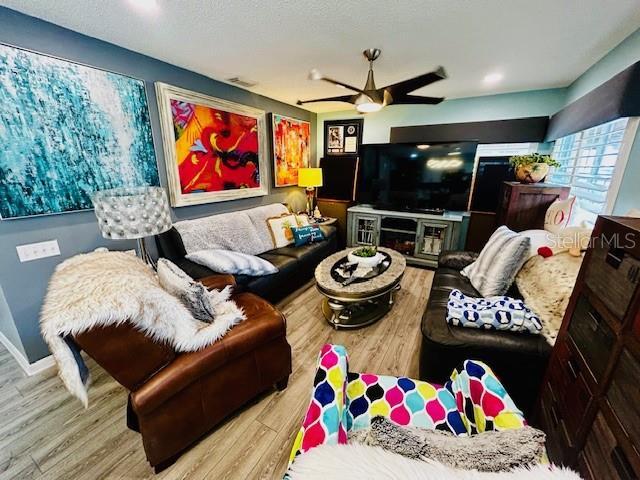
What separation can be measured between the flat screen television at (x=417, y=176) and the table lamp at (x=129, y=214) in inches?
119

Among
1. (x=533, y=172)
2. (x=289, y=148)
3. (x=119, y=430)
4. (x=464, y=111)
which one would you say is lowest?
(x=119, y=430)

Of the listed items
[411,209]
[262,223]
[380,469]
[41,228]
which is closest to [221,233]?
[262,223]

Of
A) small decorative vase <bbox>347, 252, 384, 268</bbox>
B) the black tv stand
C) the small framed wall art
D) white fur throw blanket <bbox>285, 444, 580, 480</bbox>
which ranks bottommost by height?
small decorative vase <bbox>347, 252, 384, 268</bbox>

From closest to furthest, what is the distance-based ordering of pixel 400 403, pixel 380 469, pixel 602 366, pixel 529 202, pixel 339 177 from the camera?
pixel 380 469 → pixel 602 366 → pixel 400 403 → pixel 529 202 → pixel 339 177

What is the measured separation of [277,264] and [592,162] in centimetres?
308

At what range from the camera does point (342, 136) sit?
4.51 m

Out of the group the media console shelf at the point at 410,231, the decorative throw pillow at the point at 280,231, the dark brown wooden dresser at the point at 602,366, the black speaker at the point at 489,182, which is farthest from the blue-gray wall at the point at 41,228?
the black speaker at the point at 489,182

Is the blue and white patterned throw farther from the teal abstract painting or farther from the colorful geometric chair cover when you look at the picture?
the teal abstract painting

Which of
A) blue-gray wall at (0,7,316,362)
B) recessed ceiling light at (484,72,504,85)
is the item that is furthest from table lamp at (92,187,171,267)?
recessed ceiling light at (484,72,504,85)

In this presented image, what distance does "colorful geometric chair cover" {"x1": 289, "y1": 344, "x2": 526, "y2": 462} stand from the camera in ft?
2.69

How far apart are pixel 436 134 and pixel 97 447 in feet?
15.5

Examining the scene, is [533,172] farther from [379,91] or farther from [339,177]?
[339,177]

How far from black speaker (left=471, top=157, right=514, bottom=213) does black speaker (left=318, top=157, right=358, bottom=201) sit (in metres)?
1.83

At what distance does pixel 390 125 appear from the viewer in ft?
13.4
